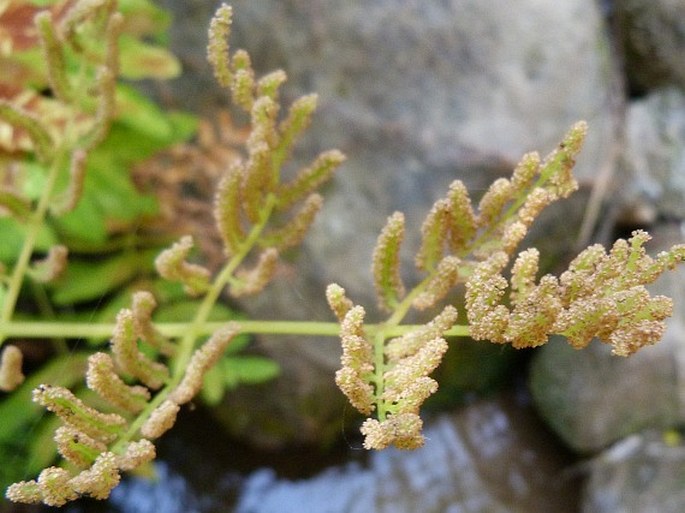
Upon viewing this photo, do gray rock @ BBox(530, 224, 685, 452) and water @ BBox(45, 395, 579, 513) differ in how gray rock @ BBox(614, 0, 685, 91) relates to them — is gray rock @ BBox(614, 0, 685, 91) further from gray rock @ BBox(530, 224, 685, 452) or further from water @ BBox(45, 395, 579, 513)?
water @ BBox(45, 395, 579, 513)

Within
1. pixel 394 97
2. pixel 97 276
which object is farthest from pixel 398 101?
pixel 97 276

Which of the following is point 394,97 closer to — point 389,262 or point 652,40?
point 652,40

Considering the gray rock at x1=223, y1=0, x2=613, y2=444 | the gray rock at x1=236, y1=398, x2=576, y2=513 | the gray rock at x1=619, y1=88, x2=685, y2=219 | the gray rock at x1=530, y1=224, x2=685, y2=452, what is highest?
the gray rock at x1=223, y1=0, x2=613, y2=444

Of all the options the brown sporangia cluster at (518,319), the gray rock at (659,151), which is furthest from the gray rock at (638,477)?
the brown sporangia cluster at (518,319)

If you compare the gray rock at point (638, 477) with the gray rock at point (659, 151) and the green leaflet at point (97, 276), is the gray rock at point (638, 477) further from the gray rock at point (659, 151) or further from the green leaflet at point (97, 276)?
the green leaflet at point (97, 276)

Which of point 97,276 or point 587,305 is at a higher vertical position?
point 587,305

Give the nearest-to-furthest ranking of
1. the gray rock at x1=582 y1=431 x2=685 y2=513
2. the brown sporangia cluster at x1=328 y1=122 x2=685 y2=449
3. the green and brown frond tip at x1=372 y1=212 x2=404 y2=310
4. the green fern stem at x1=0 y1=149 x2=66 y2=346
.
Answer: the brown sporangia cluster at x1=328 y1=122 x2=685 y2=449
the green and brown frond tip at x1=372 y1=212 x2=404 y2=310
the green fern stem at x1=0 y1=149 x2=66 y2=346
the gray rock at x1=582 y1=431 x2=685 y2=513

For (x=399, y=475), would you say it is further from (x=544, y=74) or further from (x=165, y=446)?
(x=544, y=74)

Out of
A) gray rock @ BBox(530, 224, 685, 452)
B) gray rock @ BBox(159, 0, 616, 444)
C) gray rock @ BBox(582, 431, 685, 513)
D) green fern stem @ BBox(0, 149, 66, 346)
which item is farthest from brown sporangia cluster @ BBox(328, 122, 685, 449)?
gray rock @ BBox(582, 431, 685, 513)
